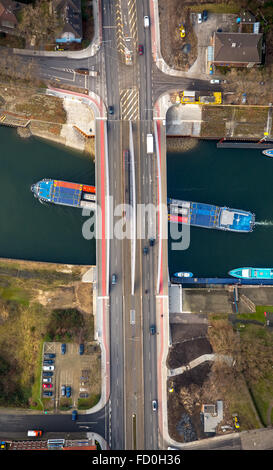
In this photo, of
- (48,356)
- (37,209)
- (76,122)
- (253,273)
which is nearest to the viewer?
(48,356)

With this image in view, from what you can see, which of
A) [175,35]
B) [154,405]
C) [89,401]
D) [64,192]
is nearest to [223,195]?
[64,192]

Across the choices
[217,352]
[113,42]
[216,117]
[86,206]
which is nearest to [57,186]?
[86,206]

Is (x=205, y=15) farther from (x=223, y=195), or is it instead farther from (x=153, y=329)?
(x=153, y=329)

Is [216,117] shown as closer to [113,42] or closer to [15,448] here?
[113,42]

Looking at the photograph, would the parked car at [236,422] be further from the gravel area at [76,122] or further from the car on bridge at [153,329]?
the gravel area at [76,122]

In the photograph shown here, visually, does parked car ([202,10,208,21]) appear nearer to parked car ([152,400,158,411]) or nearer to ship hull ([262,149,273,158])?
ship hull ([262,149,273,158])

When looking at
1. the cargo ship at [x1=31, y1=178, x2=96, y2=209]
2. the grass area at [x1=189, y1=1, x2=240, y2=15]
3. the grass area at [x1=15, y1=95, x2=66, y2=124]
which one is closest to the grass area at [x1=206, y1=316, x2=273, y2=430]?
the cargo ship at [x1=31, y1=178, x2=96, y2=209]

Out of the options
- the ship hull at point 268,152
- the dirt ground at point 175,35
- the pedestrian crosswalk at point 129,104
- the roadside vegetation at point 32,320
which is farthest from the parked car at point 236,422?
the dirt ground at point 175,35
